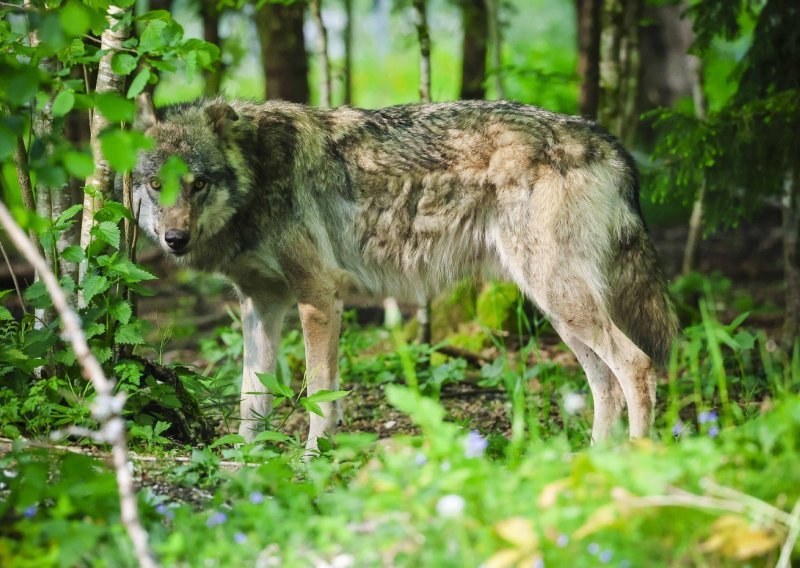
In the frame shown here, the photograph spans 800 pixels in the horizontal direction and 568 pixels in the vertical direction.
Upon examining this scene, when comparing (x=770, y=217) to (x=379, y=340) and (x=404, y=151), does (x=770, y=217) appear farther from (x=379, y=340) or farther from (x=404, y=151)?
(x=404, y=151)

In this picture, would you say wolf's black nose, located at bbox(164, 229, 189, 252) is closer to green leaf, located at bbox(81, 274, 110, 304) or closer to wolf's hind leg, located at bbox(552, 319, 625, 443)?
green leaf, located at bbox(81, 274, 110, 304)

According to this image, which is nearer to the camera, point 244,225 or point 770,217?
point 244,225

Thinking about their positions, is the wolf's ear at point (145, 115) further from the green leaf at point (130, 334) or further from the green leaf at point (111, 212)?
the green leaf at point (130, 334)

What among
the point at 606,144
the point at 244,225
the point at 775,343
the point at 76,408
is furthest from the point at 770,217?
the point at 76,408

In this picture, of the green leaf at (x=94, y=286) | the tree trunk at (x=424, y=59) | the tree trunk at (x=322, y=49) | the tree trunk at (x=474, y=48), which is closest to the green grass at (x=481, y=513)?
the green leaf at (x=94, y=286)

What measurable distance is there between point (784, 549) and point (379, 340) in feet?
18.7

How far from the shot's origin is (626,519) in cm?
245

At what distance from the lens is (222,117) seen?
5.12 m

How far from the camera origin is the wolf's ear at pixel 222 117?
5113 mm

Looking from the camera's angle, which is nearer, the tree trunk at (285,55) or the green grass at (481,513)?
the green grass at (481,513)

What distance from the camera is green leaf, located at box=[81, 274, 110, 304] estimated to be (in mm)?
4348

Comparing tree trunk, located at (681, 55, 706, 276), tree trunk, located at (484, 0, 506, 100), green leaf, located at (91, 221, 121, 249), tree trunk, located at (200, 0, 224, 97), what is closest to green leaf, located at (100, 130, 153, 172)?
green leaf, located at (91, 221, 121, 249)

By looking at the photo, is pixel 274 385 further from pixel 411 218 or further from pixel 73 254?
pixel 411 218

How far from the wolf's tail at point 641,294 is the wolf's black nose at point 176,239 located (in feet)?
8.00
